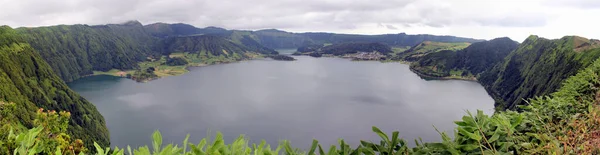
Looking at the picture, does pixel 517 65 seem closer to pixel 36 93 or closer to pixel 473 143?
pixel 36 93

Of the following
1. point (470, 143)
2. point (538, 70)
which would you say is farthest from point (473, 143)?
point (538, 70)

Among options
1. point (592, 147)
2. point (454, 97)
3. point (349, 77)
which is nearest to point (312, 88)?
point (349, 77)

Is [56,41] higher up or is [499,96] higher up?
[56,41]

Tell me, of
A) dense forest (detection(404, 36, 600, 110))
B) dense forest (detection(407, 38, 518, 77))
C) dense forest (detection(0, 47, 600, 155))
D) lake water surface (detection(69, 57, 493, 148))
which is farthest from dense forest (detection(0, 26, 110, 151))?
dense forest (detection(407, 38, 518, 77))

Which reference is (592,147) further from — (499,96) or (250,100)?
(499,96)

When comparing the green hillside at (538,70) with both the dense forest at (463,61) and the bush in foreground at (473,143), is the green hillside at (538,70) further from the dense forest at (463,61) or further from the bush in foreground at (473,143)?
the bush in foreground at (473,143)

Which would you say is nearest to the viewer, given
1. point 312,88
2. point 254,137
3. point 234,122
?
point 254,137
